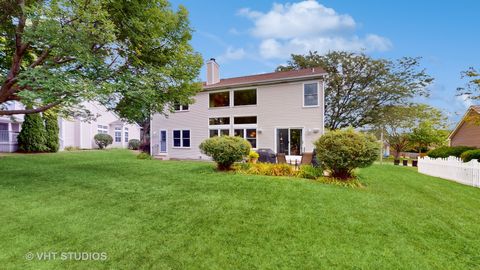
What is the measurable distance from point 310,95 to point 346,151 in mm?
8284

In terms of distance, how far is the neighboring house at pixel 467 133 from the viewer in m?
15.7

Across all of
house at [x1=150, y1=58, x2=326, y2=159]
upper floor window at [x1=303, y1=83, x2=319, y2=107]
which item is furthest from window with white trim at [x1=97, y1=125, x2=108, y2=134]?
upper floor window at [x1=303, y1=83, x2=319, y2=107]

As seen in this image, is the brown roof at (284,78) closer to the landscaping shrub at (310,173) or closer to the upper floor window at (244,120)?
the upper floor window at (244,120)

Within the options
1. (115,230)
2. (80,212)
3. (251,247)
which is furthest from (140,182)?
(251,247)

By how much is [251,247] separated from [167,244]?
1.43 metres

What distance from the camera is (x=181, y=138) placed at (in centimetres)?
1869

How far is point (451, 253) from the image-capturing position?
11.4 feet

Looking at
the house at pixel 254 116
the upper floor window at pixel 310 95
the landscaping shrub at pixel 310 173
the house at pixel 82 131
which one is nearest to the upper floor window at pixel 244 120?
the house at pixel 254 116

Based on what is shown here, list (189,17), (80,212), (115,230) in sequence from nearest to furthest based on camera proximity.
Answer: (115,230) → (80,212) → (189,17)

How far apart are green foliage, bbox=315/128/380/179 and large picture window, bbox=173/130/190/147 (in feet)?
43.1

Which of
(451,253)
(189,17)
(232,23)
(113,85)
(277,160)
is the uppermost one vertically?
(232,23)

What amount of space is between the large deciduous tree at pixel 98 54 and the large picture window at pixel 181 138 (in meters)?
8.43

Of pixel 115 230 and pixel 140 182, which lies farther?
pixel 140 182

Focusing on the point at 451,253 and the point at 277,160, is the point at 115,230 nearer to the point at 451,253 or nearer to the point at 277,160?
the point at 451,253
